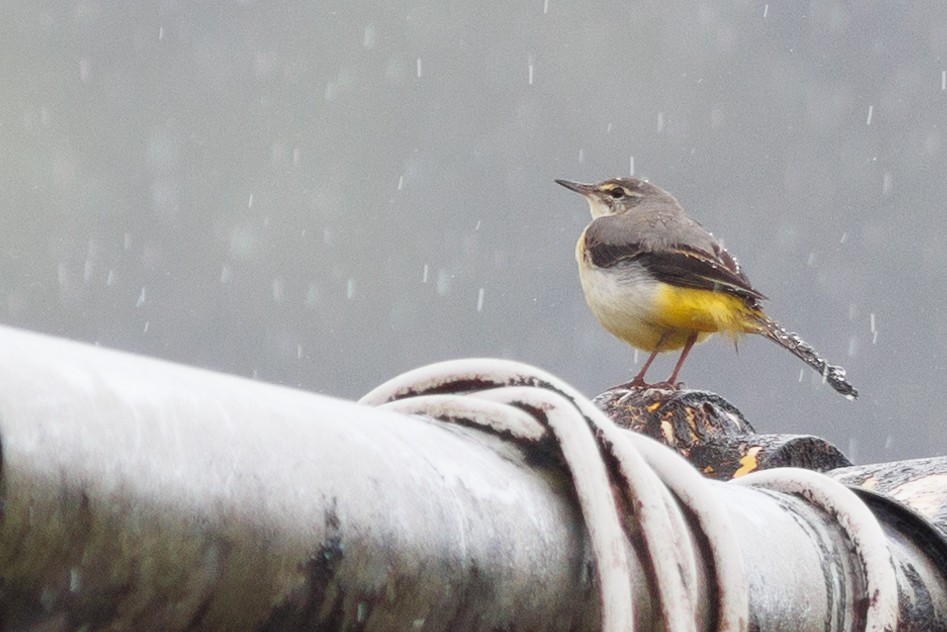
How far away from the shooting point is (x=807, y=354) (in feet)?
24.5

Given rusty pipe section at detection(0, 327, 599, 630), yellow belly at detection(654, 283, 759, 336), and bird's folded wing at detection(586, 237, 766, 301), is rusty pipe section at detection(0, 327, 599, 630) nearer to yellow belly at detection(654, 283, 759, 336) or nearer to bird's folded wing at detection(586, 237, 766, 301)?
yellow belly at detection(654, 283, 759, 336)

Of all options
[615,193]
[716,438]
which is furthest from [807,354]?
[716,438]

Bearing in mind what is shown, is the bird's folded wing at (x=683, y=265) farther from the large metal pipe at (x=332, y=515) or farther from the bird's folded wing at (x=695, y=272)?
the large metal pipe at (x=332, y=515)

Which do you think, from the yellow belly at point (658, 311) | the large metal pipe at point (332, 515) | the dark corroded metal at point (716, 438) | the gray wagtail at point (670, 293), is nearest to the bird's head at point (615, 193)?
the gray wagtail at point (670, 293)

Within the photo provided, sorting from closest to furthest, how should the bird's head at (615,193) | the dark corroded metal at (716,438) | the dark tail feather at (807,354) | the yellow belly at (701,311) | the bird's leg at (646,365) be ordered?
the dark corroded metal at (716,438) → the bird's leg at (646,365) → the dark tail feather at (807,354) → the yellow belly at (701,311) → the bird's head at (615,193)

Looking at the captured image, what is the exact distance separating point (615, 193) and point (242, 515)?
8754 mm

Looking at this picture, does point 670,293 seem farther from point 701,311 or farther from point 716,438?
point 716,438

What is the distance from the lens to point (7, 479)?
1.87ft

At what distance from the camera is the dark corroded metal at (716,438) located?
2.44 m

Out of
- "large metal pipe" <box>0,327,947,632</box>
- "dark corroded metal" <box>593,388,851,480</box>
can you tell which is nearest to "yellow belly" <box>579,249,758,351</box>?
"dark corroded metal" <box>593,388,851,480</box>

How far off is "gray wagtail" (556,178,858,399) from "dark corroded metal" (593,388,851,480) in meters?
4.33

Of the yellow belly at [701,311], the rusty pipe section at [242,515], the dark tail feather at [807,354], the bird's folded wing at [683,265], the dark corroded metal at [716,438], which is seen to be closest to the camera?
the rusty pipe section at [242,515]

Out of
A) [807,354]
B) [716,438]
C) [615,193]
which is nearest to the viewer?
[716,438]

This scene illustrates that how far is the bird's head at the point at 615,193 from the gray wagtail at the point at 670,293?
98 cm
